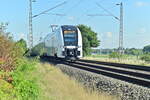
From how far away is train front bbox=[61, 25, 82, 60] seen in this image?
34.3 m

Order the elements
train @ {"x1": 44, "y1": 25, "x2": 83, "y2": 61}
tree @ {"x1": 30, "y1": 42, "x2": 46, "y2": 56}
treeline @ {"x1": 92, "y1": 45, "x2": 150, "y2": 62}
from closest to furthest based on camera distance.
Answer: tree @ {"x1": 30, "y1": 42, "x2": 46, "y2": 56}, train @ {"x1": 44, "y1": 25, "x2": 83, "y2": 61}, treeline @ {"x1": 92, "y1": 45, "x2": 150, "y2": 62}

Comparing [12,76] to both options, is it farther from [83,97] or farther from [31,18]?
[31,18]

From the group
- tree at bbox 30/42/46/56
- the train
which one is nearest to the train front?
the train

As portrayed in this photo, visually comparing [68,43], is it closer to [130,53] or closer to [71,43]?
[71,43]

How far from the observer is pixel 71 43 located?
3459 cm

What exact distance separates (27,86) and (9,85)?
1.65ft

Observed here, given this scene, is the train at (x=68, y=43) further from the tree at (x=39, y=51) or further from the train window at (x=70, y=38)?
the tree at (x=39, y=51)

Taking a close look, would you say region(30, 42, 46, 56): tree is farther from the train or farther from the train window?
the train window

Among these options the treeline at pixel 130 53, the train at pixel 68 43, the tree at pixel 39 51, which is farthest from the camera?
the treeline at pixel 130 53

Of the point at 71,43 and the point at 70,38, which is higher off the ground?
the point at 70,38

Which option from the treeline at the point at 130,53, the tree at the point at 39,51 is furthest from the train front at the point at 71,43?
the treeline at the point at 130,53

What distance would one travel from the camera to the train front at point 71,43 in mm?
34294

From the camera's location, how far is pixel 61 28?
34781 millimetres

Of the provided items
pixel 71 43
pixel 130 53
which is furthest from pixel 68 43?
pixel 130 53
